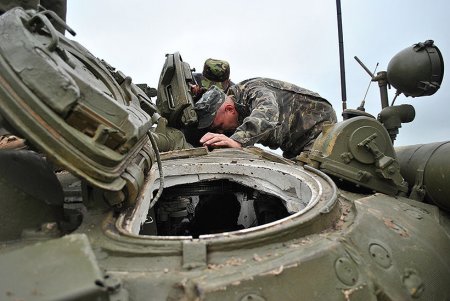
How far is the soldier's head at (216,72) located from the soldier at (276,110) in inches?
43.6

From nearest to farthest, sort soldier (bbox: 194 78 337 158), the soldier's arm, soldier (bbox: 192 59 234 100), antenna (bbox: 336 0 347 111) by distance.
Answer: the soldier's arm, soldier (bbox: 194 78 337 158), soldier (bbox: 192 59 234 100), antenna (bbox: 336 0 347 111)

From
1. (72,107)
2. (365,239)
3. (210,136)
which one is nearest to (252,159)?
(210,136)

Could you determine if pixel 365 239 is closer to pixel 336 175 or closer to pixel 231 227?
pixel 336 175

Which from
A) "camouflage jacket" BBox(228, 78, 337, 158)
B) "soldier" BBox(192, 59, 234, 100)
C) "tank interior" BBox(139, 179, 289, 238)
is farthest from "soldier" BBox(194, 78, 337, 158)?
"soldier" BBox(192, 59, 234, 100)

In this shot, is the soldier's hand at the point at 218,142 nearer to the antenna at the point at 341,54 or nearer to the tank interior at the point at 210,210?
the tank interior at the point at 210,210

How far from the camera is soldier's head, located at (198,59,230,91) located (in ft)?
20.5

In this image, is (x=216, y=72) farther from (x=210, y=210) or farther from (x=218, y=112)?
(x=210, y=210)

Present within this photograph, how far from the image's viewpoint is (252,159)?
3.15 meters

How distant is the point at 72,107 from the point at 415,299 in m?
1.56

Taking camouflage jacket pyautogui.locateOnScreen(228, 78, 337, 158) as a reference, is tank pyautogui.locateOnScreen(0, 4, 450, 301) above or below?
above

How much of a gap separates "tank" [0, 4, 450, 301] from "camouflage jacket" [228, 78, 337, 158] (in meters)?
1.97

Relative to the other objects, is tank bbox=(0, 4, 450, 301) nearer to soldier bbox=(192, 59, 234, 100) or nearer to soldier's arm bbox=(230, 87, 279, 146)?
soldier's arm bbox=(230, 87, 279, 146)


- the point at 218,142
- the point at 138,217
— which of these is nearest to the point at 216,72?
the point at 218,142

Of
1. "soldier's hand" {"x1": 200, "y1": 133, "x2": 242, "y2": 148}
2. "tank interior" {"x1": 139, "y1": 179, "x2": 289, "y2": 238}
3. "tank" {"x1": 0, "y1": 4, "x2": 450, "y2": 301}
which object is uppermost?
"tank" {"x1": 0, "y1": 4, "x2": 450, "y2": 301}
